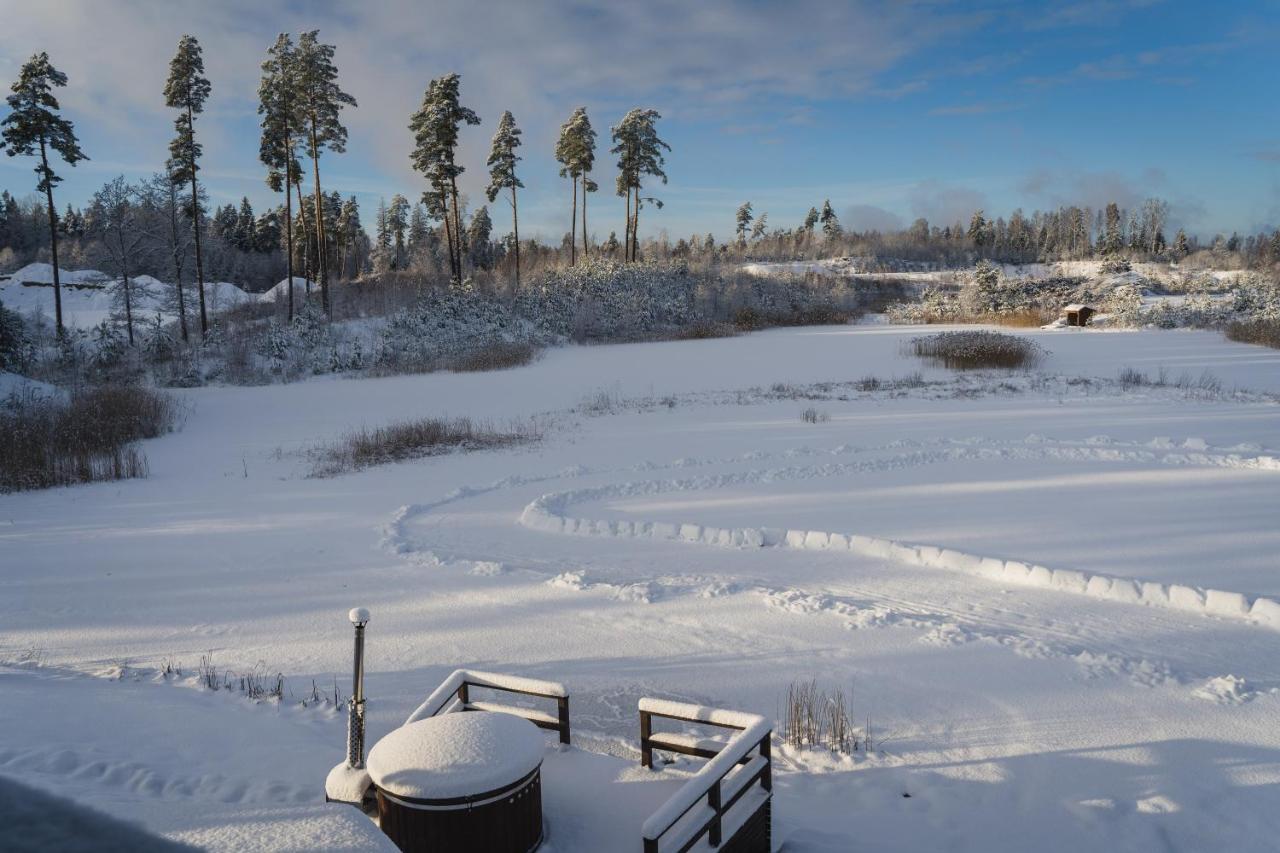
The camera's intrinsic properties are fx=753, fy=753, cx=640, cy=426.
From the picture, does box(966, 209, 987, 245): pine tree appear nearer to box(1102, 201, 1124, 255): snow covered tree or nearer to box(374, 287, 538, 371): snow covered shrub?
box(1102, 201, 1124, 255): snow covered tree

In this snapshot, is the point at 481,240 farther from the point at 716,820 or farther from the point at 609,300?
the point at 716,820

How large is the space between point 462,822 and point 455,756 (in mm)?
271

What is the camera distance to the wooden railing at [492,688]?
4.32 meters

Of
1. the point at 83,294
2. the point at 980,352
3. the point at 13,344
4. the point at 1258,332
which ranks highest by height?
the point at 83,294

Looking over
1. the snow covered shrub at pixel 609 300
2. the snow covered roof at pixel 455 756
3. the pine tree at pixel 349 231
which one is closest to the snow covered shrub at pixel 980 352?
the snow covered shrub at pixel 609 300

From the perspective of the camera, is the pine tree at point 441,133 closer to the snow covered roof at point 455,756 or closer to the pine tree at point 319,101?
the pine tree at point 319,101

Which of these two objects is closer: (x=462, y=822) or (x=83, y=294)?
(x=462, y=822)

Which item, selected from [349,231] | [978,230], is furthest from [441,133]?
[978,230]

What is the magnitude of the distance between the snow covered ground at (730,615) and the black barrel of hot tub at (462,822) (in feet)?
1.41

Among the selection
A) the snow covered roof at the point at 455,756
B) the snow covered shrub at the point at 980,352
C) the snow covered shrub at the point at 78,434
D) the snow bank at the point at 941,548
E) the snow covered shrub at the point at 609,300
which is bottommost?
the snow bank at the point at 941,548

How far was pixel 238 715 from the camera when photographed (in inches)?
197

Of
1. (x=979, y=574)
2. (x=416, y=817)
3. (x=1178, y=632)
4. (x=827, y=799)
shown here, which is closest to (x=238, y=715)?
(x=416, y=817)

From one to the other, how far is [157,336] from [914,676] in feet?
98.8

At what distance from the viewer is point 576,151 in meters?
45.1
